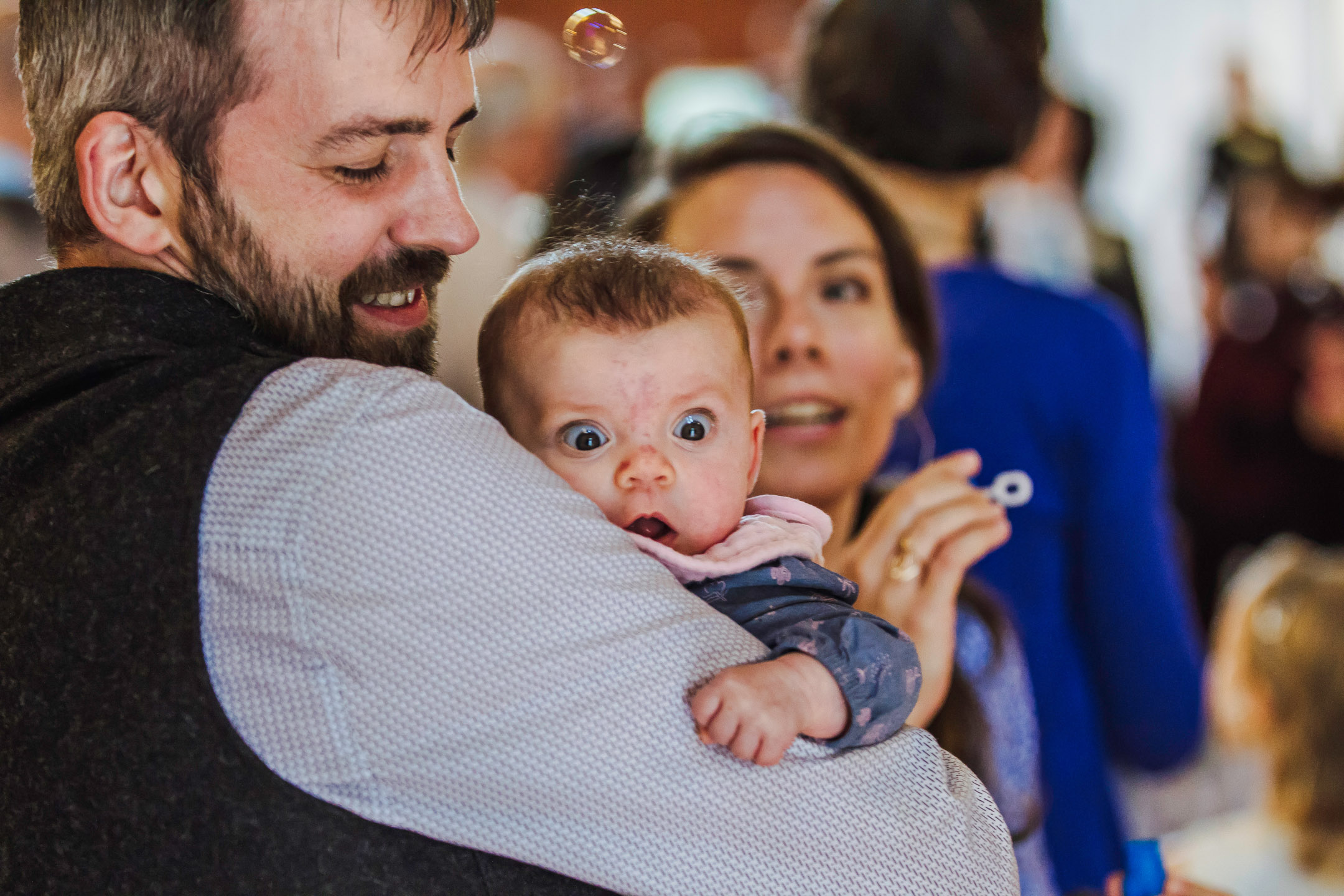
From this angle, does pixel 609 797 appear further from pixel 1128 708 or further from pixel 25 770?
pixel 1128 708

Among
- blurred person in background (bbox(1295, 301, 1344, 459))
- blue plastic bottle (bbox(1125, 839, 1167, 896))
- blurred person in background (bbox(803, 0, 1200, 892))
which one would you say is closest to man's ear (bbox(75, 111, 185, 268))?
blue plastic bottle (bbox(1125, 839, 1167, 896))

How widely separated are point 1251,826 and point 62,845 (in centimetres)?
187

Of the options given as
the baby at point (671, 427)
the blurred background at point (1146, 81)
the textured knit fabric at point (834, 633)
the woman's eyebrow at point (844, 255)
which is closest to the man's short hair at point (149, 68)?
the baby at point (671, 427)

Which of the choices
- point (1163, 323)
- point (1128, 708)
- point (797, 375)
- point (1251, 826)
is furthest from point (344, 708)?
point (1163, 323)

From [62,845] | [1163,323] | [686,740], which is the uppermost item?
[686,740]

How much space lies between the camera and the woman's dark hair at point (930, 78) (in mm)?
1874

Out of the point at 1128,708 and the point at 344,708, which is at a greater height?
the point at 344,708

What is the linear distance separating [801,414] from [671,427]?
553 mm

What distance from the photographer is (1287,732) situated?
210cm

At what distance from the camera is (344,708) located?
782 mm

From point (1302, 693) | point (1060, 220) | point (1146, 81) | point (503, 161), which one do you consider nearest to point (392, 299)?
point (1302, 693)

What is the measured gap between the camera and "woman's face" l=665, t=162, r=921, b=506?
157 centimetres

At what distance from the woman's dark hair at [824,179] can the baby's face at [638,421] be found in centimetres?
56

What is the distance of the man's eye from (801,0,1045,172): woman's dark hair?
3.48 feet
